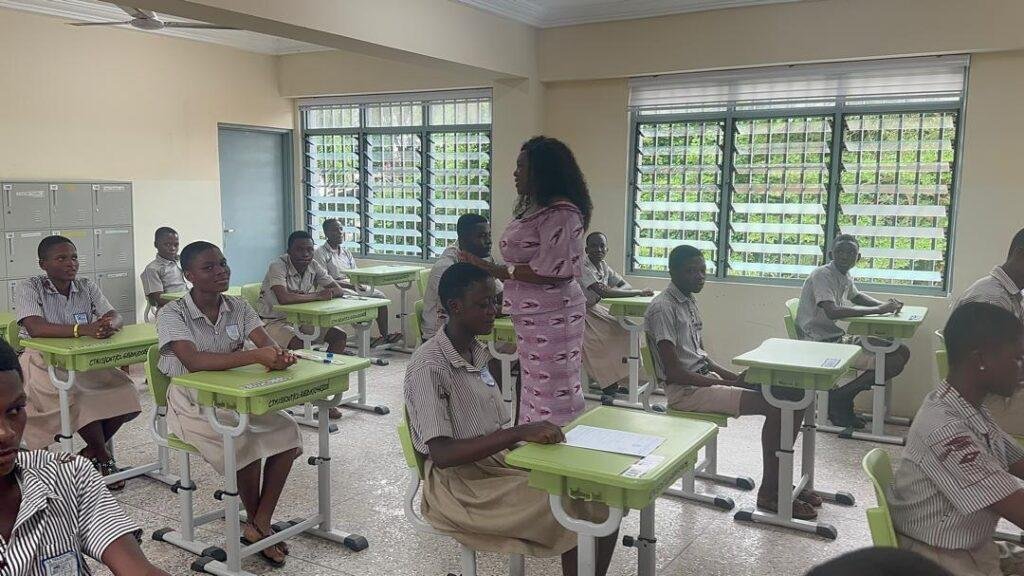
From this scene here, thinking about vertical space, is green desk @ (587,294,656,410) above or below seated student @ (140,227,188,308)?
below

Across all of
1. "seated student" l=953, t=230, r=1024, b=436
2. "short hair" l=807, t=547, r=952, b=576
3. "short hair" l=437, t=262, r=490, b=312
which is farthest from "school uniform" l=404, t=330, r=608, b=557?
"seated student" l=953, t=230, r=1024, b=436

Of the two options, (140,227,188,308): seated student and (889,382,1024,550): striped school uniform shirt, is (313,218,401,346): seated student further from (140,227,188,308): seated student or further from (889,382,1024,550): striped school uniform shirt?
(889,382,1024,550): striped school uniform shirt

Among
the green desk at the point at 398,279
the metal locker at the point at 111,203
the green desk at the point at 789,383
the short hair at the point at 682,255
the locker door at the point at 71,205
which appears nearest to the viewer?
the green desk at the point at 789,383

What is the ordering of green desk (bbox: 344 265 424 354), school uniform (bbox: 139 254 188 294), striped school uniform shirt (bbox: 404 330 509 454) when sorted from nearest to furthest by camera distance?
1. striped school uniform shirt (bbox: 404 330 509 454)
2. school uniform (bbox: 139 254 188 294)
3. green desk (bbox: 344 265 424 354)

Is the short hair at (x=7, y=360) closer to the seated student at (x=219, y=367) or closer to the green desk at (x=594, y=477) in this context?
the green desk at (x=594, y=477)

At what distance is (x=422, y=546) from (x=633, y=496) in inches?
Answer: 63.4

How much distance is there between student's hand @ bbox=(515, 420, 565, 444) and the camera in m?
2.19

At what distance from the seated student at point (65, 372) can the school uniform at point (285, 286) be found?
1275 mm

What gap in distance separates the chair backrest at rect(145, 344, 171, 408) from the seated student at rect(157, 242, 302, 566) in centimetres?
3

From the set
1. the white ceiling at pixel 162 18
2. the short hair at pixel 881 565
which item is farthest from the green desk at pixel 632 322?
the short hair at pixel 881 565

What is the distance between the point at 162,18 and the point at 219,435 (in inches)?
186

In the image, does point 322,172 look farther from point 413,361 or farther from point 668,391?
point 413,361

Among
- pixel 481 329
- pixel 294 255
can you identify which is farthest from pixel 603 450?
pixel 294 255

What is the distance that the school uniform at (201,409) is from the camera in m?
3.17
